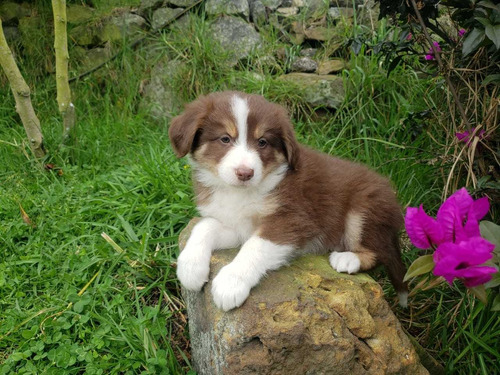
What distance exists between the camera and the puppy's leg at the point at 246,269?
7.95 ft

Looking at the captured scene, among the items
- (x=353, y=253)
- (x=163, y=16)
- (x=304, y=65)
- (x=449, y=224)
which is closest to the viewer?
(x=449, y=224)

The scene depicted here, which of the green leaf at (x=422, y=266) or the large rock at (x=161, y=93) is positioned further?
the large rock at (x=161, y=93)

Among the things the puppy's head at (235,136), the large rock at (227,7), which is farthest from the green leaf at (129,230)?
the large rock at (227,7)

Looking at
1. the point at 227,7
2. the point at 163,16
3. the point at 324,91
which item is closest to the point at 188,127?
the point at 324,91

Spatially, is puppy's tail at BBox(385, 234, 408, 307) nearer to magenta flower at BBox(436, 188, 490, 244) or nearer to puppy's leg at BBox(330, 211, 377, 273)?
puppy's leg at BBox(330, 211, 377, 273)

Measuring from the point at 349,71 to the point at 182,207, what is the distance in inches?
96.0

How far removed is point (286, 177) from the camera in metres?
2.99

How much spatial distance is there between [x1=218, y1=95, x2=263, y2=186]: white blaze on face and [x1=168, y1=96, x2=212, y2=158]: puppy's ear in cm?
18

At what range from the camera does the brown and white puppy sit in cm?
272

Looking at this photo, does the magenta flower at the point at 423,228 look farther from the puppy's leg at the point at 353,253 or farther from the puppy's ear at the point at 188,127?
the puppy's ear at the point at 188,127

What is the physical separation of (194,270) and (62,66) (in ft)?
10.3

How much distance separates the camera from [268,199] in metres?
2.92

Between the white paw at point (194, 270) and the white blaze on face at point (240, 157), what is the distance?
0.44m

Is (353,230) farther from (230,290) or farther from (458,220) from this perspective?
(458,220)
